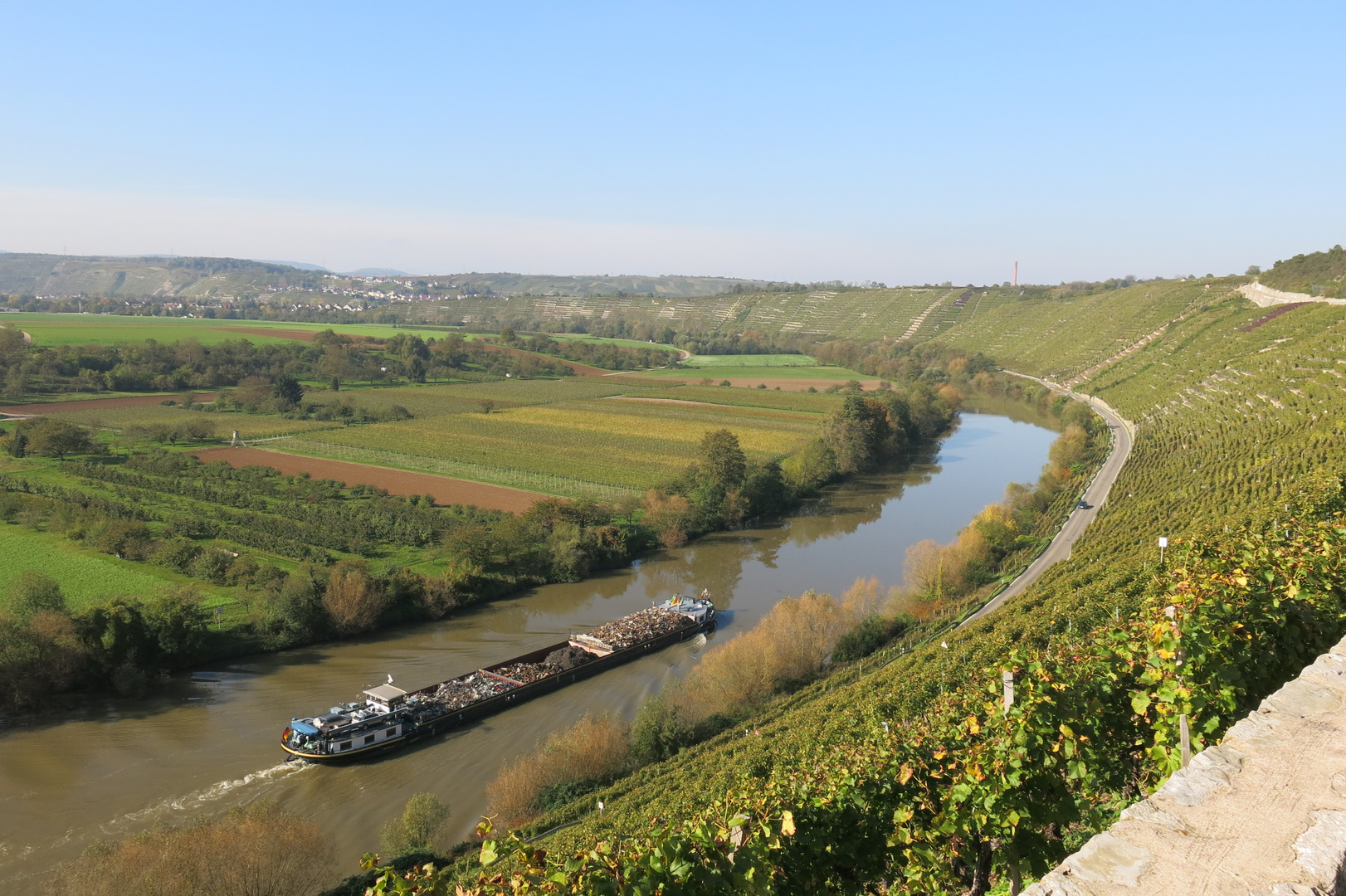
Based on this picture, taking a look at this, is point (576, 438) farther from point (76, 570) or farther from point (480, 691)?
point (480, 691)

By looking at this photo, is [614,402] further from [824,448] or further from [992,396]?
[992,396]

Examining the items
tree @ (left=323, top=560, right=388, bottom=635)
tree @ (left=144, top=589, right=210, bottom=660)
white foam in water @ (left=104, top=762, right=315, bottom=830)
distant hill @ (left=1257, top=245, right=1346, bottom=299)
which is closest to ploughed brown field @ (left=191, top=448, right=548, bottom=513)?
tree @ (left=323, top=560, right=388, bottom=635)

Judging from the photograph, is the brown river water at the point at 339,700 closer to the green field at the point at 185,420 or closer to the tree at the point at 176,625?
the tree at the point at 176,625

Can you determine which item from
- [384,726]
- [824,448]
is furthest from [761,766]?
[824,448]

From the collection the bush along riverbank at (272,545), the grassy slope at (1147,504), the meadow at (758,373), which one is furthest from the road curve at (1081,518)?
the meadow at (758,373)

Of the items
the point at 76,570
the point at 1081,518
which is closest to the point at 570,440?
the point at 76,570

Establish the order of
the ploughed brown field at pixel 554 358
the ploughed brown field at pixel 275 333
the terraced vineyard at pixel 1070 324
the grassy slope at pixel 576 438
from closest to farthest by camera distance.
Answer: the grassy slope at pixel 576 438 < the terraced vineyard at pixel 1070 324 < the ploughed brown field at pixel 554 358 < the ploughed brown field at pixel 275 333

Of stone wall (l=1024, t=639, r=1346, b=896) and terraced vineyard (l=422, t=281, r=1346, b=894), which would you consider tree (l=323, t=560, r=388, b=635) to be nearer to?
terraced vineyard (l=422, t=281, r=1346, b=894)
